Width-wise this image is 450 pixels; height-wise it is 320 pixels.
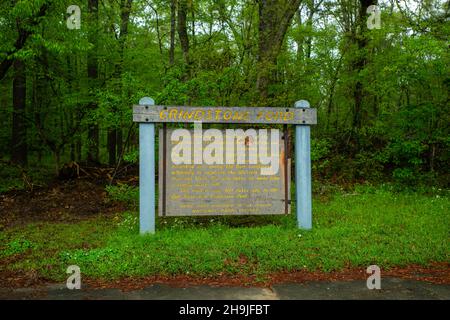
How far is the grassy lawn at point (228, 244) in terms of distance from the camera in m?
5.82

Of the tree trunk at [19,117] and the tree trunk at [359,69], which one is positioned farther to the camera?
the tree trunk at [19,117]

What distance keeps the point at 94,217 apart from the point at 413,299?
6.50m

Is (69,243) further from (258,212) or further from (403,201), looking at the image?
(403,201)

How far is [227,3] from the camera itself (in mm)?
16375

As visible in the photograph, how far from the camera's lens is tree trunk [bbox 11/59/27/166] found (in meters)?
15.0

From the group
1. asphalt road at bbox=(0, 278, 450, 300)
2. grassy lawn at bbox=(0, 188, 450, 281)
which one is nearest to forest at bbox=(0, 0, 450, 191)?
grassy lawn at bbox=(0, 188, 450, 281)

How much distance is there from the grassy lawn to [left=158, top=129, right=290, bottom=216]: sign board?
425 mm

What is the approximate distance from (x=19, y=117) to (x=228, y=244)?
12547mm

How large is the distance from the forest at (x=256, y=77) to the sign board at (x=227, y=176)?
2.73 m

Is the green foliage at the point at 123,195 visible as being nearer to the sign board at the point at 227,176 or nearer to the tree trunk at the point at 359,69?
the sign board at the point at 227,176

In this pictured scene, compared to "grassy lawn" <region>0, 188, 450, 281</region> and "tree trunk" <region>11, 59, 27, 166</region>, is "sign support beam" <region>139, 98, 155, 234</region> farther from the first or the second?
"tree trunk" <region>11, 59, 27, 166</region>

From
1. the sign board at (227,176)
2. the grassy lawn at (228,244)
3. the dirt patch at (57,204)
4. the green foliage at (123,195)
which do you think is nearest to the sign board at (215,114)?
the sign board at (227,176)

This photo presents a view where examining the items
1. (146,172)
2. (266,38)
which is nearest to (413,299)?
(146,172)
